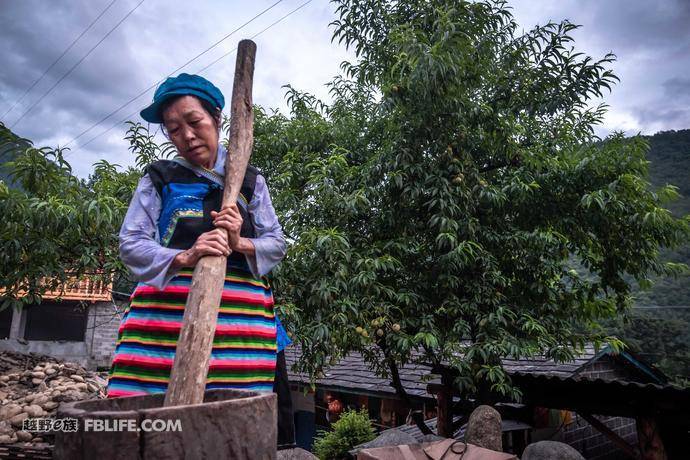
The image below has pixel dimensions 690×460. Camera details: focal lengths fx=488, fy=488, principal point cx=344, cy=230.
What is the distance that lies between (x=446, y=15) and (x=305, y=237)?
8.76ft

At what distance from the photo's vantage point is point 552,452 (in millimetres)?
6016

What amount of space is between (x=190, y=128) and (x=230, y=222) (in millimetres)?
446

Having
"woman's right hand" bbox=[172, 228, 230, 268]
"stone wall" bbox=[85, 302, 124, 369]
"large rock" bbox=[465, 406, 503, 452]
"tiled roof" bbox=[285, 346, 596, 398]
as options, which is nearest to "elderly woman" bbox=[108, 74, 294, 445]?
"woman's right hand" bbox=[172, 228, 230, 268]

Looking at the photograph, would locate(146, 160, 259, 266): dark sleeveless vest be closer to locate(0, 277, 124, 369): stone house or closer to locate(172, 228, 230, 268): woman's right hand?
locate(172, 228, 230, 268): woman's right hand

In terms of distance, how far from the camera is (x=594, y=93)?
6.12m

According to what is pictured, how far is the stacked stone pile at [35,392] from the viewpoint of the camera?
6810 millimetres

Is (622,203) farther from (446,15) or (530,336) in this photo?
(446,15)

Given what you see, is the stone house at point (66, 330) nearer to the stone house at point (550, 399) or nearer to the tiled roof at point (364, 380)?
the stone house at point (550, 399)

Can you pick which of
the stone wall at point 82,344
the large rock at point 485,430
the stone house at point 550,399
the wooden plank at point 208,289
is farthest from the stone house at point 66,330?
the wooden plank at point 208,289

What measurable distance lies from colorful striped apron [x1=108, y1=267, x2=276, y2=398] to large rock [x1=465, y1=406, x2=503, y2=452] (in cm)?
348

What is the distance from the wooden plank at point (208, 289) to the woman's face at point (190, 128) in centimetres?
11

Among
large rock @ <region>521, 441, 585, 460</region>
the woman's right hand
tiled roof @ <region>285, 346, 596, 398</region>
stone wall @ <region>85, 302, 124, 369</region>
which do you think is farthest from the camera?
stone wall @ <region>85, 302, 124, 369</region>

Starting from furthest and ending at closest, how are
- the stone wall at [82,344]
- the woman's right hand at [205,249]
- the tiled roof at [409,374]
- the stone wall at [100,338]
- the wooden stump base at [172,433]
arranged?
1. the stone wall at [100,338]
2. the stone wall at [82,344]
3. the tiled roof at [409,374]
4. the woman's right hand at [205,249]
5. the wooden stump base at [172,433]

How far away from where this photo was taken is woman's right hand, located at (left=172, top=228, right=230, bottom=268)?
1588mm
